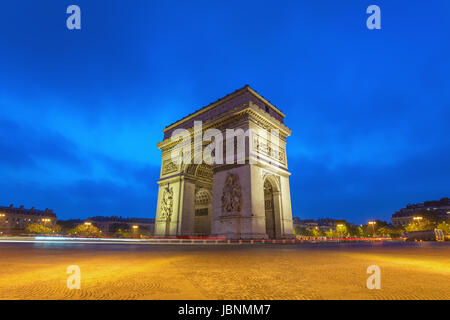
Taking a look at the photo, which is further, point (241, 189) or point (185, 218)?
point (185, 218)

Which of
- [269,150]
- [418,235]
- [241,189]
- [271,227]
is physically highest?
[269,150]

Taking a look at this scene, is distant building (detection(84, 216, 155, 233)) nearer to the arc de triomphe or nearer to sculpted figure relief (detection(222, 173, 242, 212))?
the arc de triomphe

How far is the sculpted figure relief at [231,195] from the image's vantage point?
22.5 meters

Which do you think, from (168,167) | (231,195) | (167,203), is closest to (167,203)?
(167,203)

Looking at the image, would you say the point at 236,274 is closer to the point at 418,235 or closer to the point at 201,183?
the point at 201,183

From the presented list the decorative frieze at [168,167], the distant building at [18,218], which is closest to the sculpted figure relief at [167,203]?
the decorative frieze at [168,167]

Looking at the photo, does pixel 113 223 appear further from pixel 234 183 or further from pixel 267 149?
pixel 267 149

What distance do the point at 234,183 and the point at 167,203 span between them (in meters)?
11.6

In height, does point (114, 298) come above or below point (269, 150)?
below
